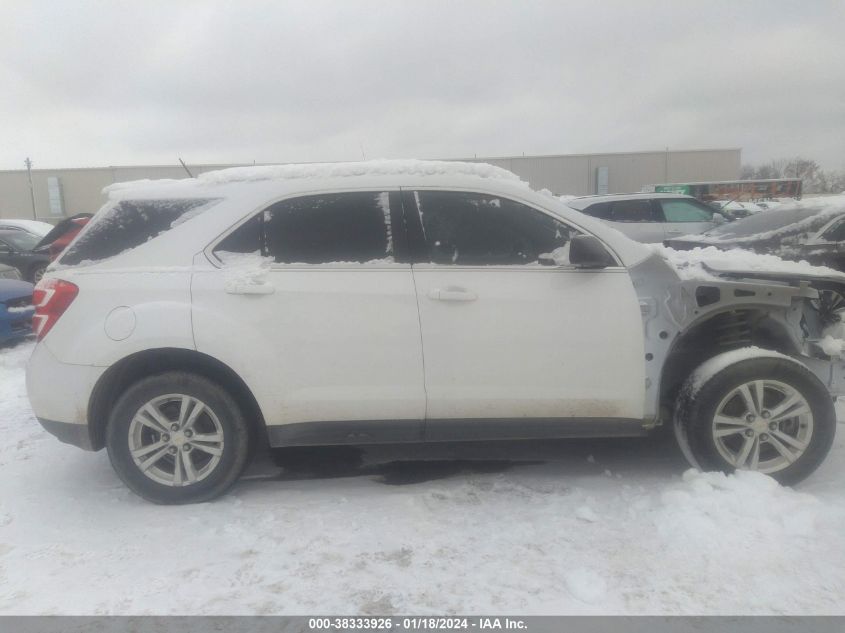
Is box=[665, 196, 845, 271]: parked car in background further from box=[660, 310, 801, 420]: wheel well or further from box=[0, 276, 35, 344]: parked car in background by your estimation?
box=[0, 276, 35, 344]: parked car in background

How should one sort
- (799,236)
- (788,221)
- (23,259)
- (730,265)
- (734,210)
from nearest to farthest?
(730,265) < (799,236) < (788,221) < (23,259) < (734,210)

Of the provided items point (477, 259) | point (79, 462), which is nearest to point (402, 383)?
point (477, 259)

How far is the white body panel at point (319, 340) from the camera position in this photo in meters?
3.62

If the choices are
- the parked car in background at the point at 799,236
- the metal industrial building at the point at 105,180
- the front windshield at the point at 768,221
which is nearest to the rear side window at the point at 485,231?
the parked car in background at the point at 799,236

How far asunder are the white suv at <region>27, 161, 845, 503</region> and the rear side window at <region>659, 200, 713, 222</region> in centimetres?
961

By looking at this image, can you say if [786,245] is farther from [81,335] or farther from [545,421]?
[81,335]

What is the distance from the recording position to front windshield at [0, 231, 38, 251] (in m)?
13.4

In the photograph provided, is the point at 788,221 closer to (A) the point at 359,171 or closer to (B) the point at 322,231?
(A) the point at 359,171

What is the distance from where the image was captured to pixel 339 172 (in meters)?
3.89

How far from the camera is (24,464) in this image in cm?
440

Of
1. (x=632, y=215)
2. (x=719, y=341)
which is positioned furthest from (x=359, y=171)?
(x=632, y=215)

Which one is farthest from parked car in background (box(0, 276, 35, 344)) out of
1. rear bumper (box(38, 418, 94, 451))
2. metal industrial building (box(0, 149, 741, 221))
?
metal industrial building (box(0, 149, 741, 221))

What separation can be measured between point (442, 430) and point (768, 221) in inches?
229

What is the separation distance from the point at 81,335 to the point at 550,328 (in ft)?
8.35
